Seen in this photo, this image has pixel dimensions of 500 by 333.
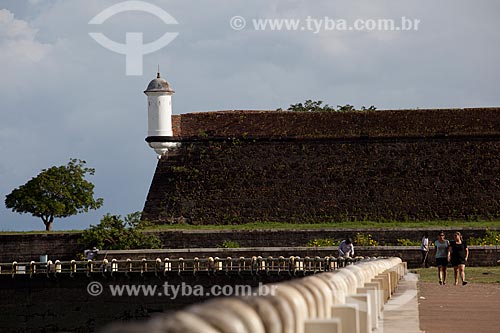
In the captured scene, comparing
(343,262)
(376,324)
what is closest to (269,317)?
(376,324)

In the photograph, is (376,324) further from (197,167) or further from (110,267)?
(197,167)

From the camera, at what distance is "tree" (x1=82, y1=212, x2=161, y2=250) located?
59.9 metres

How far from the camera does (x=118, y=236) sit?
6038 cm

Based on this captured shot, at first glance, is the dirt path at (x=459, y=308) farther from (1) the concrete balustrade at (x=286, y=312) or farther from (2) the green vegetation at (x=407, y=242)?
(2) the green vegetation at (x=407, y=242)

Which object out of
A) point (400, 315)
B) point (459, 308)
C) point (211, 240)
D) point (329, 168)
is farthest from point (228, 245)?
point (400, 315)

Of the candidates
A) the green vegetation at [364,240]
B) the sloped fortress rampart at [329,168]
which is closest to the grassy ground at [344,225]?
the sloped fortress rampart at [329,168]

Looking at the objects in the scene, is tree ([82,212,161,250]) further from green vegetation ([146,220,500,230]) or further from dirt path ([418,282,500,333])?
dirt path ([418,282,500,333])

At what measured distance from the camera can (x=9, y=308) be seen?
5453 cm

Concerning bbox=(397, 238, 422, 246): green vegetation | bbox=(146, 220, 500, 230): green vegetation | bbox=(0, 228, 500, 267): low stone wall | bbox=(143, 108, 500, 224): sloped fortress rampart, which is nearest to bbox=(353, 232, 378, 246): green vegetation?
bbox=(0, 228, 500, 267): low stone wall

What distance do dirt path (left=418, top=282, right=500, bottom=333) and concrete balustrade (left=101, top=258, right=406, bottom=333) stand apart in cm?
461

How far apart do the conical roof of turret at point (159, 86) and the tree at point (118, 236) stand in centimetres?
708

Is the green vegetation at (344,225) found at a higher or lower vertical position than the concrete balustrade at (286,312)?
higher

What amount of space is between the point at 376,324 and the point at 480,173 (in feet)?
169

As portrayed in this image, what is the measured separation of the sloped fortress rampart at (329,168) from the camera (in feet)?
206
